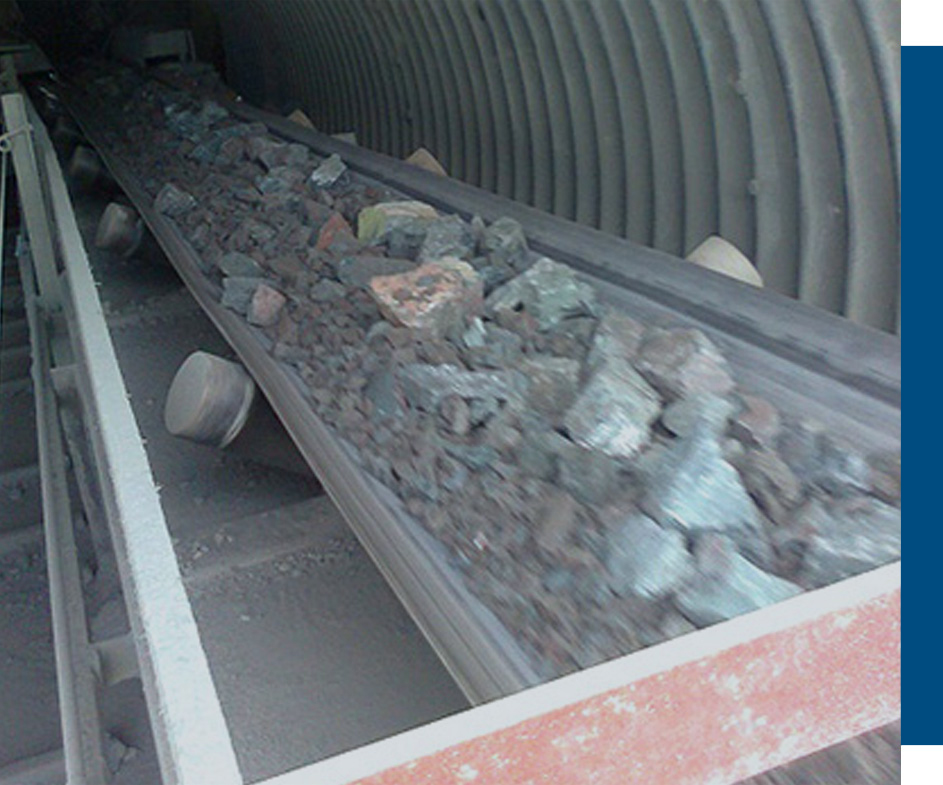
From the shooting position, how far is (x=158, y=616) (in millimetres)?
1265

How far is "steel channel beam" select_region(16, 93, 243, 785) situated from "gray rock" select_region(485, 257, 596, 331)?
1064mm

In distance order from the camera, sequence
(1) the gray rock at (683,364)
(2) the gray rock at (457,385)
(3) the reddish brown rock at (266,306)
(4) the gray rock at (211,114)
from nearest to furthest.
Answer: (1) the gray rock at (683,364)
(2) the gray rock at (457,385)
(3) the reddish brown rock at (266,306)
(4) the gray rock at (211,114)

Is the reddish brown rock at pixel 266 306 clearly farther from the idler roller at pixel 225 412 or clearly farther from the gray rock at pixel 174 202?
the gray rock at pixel 174 202

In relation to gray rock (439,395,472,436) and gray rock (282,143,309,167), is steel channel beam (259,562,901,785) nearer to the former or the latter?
gray rock (439,395,472,436)

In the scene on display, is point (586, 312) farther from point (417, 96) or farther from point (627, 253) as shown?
point (417, 96)

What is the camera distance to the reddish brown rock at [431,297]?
2.75m

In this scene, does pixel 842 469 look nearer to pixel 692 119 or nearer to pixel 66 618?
pixel 66 618

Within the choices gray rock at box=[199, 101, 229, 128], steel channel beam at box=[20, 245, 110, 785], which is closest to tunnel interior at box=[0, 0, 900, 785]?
steel channel beam at box=[20, 245, 110, 785]

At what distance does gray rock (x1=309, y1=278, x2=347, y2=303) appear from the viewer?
3.15 metres

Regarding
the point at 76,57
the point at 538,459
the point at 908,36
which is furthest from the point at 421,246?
the point at 76,57

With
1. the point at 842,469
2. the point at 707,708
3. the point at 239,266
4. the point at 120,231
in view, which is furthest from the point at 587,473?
the point at 120,231

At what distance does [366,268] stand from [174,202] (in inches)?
73.5

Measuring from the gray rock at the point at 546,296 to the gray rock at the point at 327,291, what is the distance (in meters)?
0.54

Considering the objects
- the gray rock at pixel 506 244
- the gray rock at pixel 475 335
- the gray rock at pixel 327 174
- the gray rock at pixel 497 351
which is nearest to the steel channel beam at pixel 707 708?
the gray rock at pixel 497 351
